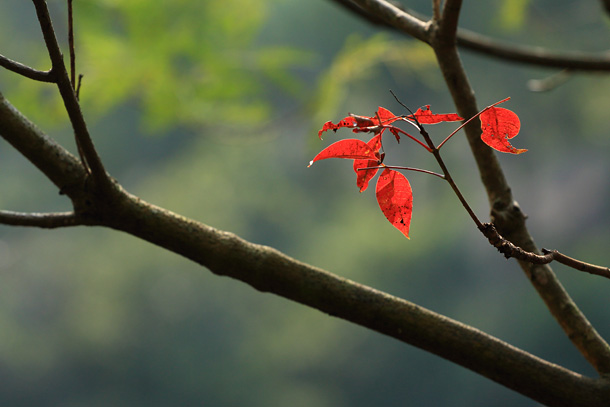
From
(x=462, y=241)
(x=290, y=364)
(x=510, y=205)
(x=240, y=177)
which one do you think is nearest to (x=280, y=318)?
(x=290, y=364)

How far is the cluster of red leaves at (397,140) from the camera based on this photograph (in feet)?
0.72

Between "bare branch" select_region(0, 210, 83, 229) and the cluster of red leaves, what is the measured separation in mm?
177

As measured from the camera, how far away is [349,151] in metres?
0.23

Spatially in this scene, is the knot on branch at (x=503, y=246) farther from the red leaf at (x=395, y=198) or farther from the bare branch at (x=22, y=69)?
the bare branch at (x=22, y=69)

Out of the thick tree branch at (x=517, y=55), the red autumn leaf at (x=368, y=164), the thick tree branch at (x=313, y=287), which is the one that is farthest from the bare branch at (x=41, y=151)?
the thick tree branch at (x=517, y=55)

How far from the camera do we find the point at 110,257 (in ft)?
18.3

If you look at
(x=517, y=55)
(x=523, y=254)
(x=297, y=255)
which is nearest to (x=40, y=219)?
(x=523, y=254)

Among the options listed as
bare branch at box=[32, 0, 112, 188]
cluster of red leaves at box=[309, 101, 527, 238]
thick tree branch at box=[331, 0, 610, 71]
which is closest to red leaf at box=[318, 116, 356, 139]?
cluster of red leaves at box=[309, 101, 527, 238]

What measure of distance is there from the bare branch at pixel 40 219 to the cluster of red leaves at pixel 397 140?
18 cm

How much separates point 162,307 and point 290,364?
4.42ft

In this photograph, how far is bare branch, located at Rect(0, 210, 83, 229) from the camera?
0.33 m

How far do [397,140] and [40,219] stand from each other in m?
0.22

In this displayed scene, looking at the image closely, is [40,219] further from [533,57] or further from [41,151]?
[533,57]

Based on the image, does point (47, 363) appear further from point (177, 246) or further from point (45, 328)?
point (177, 246)
